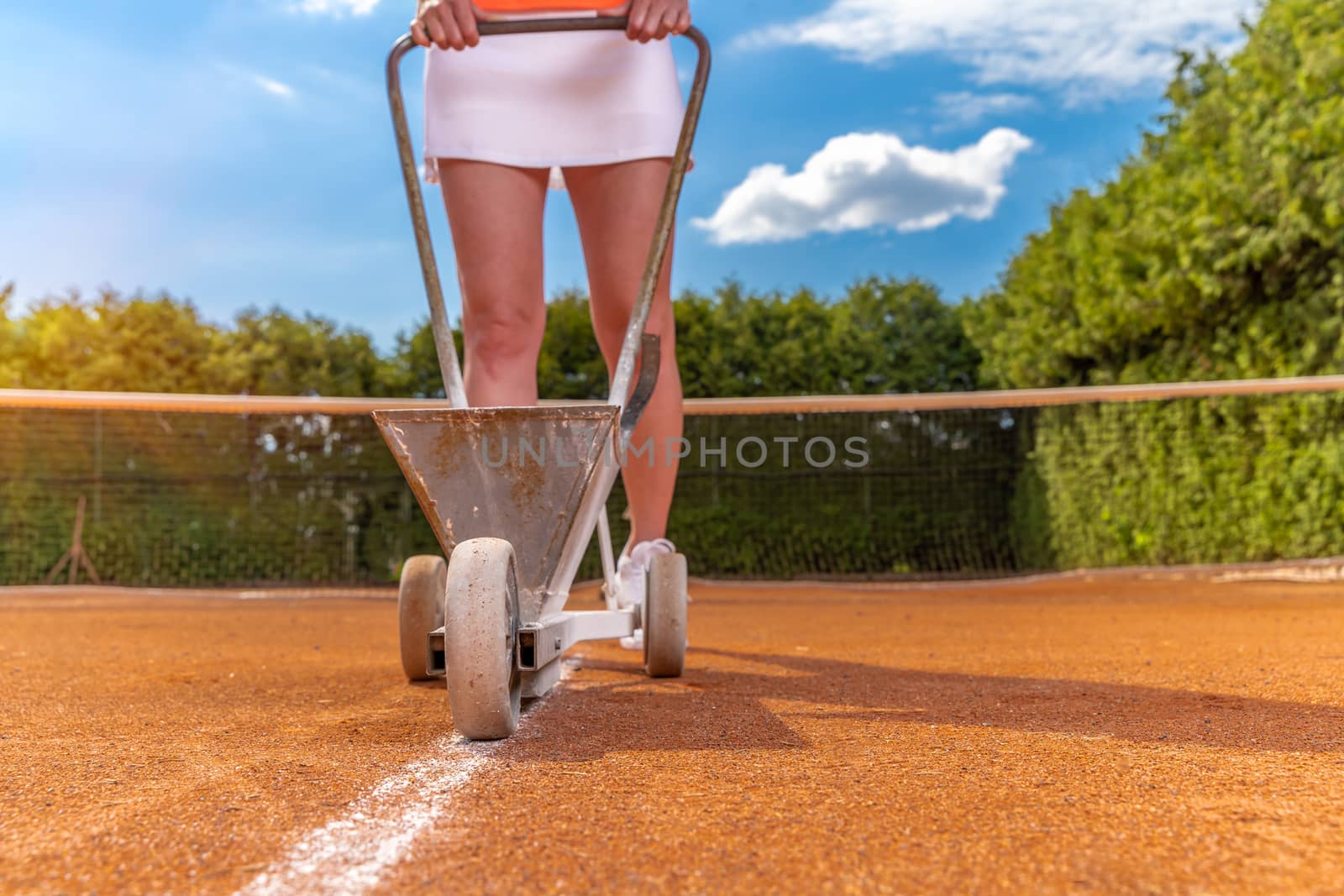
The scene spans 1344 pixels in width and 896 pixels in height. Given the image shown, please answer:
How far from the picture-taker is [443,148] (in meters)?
2.12

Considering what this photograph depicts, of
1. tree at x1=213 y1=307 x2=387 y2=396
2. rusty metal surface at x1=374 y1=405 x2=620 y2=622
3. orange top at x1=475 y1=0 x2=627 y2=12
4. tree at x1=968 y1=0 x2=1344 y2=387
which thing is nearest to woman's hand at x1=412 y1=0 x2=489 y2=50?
orange top at x1=475 y1=0 x2=627 y2=12

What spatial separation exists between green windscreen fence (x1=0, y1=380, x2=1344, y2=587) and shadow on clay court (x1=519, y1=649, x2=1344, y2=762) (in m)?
5.43

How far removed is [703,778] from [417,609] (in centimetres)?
101

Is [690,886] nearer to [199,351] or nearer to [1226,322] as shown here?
[1226,322]

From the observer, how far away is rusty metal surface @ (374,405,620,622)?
5.33ft

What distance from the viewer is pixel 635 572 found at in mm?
2301

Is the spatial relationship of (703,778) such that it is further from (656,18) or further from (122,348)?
(122,348)

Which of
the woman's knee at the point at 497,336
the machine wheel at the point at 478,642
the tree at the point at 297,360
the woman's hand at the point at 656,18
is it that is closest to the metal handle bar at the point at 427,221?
the woman's hand at the point at 656,18

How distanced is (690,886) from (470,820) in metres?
0.28

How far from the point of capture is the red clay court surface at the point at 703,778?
0.92m

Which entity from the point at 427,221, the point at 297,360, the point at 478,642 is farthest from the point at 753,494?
the point at 478,642

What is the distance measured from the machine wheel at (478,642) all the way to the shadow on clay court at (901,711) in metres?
0.08

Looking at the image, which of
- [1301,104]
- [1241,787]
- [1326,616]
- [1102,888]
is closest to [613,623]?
[1241,787]

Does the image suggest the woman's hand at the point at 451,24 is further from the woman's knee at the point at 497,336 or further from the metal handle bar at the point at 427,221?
the woman's knee at the point at 497,336
